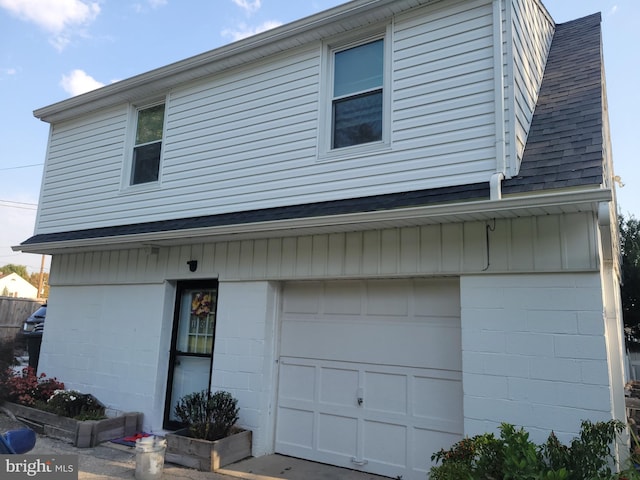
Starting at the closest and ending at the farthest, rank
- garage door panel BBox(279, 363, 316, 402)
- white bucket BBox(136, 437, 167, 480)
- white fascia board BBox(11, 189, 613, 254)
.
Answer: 1. white fascia board BBox(11, 189, 613, 254)
2. white bucket BBox(136, 437, 167, 480)
3. garage door panel BBox(279, 363, 316, 402)

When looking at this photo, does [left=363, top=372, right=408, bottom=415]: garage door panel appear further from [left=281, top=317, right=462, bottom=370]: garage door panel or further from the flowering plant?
the flowering plant

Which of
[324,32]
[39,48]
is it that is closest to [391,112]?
[324,32]

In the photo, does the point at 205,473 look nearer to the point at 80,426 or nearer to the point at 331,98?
the point at 80,426

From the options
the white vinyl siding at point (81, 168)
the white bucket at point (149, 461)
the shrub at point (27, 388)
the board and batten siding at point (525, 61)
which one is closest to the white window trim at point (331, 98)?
the board and batten siding at point (525, 61)

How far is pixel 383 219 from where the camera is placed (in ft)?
14.7

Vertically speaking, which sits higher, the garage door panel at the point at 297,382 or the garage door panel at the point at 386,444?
the garage door panel at the point at 297,382

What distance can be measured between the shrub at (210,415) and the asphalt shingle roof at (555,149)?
2.13 m

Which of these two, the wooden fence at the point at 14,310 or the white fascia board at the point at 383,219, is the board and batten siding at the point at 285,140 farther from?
the wooden fence at the point at 14,310

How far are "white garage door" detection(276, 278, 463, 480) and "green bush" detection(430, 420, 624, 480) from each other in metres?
0.82

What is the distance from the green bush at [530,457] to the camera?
3.30 m

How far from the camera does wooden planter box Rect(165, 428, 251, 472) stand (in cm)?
492

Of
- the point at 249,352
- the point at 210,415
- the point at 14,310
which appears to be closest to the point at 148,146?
the point at 249,352
